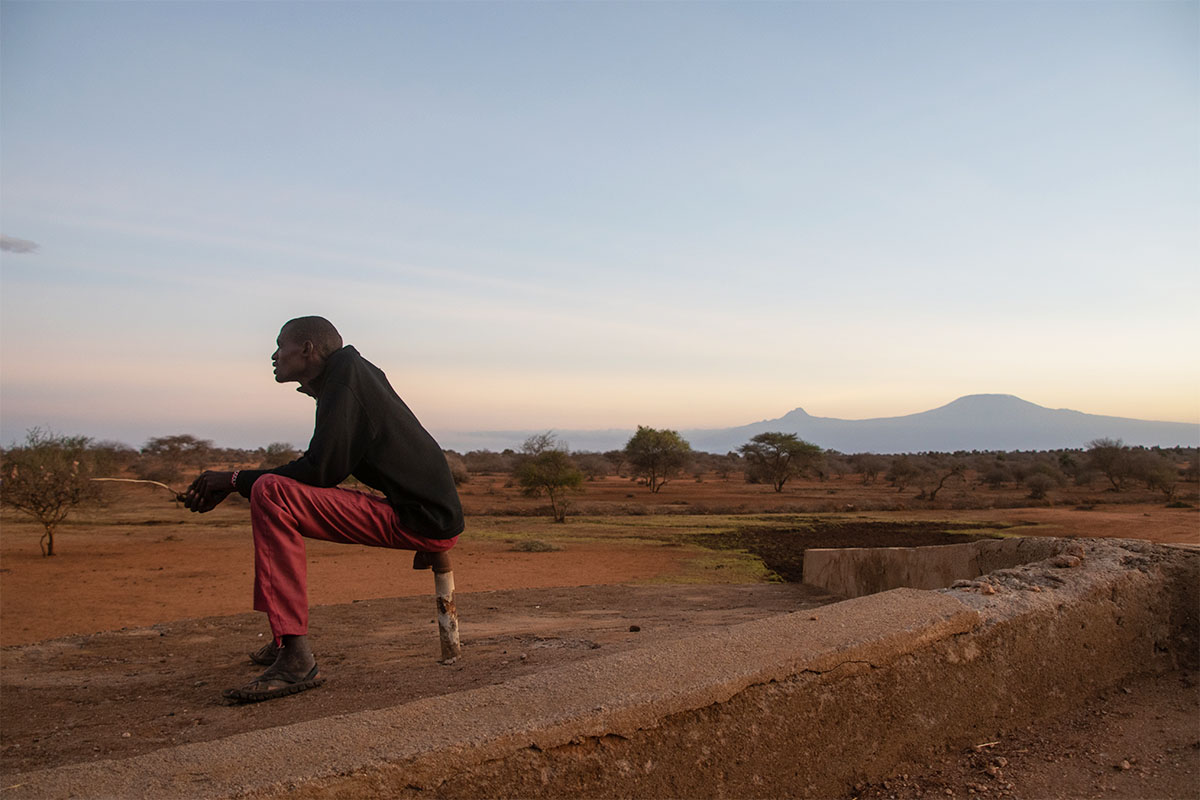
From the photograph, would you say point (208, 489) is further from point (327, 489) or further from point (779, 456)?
point (779, 456)

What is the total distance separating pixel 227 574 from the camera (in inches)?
534

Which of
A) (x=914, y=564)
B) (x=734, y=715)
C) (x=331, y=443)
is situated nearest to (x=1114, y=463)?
(x=914, y=564)

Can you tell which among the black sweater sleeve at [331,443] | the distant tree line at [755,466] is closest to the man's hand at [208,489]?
the black sweater sleeve at [331,443]

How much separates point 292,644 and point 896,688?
239cm

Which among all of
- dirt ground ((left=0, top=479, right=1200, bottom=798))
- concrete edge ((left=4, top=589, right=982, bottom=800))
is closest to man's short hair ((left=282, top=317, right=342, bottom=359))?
dirt ground ((left=0, top=479, right=1200, bottom=798))

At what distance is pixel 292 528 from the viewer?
10.3 feet

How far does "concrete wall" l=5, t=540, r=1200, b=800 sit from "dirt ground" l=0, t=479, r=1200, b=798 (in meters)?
0.16

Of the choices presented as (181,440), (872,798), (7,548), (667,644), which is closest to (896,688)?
(872,798)

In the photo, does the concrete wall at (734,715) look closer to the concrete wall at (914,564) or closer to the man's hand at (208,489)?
the concrete wall at (914,564)

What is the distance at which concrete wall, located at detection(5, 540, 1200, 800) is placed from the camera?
1.97 meters

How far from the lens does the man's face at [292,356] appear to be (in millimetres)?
3467

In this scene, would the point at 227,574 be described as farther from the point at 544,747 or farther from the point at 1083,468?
the point at 1083,468

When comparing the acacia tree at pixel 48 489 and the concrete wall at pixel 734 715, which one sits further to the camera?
the acacia tree at pixel 48 489

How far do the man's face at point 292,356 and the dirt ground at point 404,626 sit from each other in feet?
4.56
